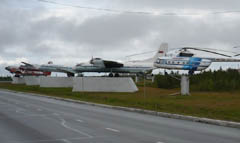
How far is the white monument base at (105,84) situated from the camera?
40094mm

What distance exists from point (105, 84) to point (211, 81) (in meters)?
12.1

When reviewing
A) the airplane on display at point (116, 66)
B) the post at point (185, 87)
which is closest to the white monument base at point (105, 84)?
the airplane on display at point (116, 66)

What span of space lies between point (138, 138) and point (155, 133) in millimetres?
1286

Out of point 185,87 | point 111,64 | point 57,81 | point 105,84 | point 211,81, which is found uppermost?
point 111,64

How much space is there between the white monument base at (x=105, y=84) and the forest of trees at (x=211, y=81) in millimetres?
5169

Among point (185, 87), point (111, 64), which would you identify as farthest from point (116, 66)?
point (185, 87)

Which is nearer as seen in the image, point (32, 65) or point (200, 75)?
point (200, 75)

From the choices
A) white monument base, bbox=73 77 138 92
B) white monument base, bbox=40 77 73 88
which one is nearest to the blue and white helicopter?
white monument base, bbox=73 77 138 92

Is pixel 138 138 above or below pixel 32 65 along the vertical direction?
below

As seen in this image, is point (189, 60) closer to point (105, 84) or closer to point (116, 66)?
point (105, 84)

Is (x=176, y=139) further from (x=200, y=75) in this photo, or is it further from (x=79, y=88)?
(x=200, y=75)

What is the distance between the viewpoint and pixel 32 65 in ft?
243

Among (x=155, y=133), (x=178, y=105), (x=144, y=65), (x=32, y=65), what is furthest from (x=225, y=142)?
(x=32, y=65)

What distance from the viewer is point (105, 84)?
133 ft
